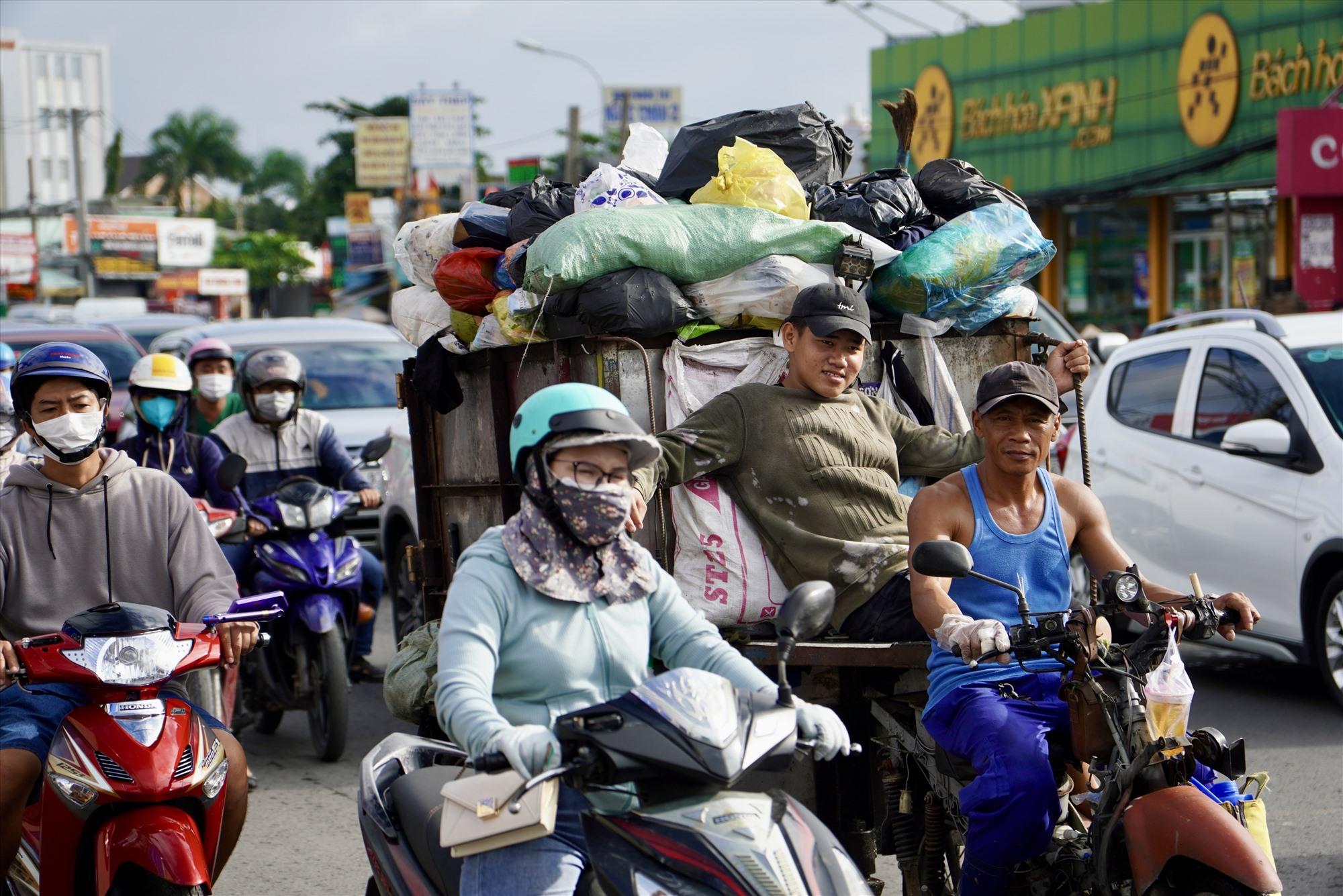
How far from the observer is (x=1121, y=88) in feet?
90.4

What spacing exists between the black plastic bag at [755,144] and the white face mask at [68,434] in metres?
2.68

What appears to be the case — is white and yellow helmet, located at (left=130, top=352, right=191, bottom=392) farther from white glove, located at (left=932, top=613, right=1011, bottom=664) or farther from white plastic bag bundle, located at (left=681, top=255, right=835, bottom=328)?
white glove, located at (left=932, top=613, right=1011, bottom=664)

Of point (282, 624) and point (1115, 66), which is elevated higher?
point (1115, 66)

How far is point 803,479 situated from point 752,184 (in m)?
1.28

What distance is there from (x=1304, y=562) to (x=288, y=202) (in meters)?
100

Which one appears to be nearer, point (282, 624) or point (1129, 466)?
point (282, 624)

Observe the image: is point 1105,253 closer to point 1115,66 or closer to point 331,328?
point 1115,66

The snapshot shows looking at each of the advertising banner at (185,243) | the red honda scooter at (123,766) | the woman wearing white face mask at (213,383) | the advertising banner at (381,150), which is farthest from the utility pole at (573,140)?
the advertising banner at (185,243)

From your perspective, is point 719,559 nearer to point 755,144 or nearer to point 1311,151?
point 755,144

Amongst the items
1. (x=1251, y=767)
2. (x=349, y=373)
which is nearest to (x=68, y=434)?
(x=1251, y=767)

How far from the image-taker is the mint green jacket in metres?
3.50

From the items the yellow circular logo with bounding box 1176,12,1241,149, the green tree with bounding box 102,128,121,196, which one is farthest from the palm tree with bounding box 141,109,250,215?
the yellow circular logo with bounding box 1176,12,1241,149

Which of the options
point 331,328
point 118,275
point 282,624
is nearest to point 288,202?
point 118,275

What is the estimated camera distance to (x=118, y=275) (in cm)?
7356
